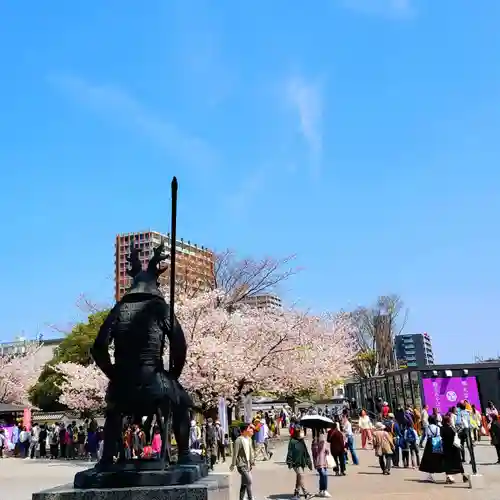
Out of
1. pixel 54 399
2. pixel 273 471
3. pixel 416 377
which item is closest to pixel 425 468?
pixel 273 471

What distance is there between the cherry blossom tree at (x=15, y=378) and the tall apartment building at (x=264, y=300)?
2804 centimetres

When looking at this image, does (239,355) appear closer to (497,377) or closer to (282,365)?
(282,365)

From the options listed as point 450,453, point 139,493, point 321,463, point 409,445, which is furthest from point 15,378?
point 139,493

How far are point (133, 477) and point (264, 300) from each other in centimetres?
2561

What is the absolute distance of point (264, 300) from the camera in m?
31.1

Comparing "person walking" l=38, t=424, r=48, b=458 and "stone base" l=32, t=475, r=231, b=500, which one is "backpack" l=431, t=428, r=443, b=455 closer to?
"stone base" l=32, t=475, r=231, b=500

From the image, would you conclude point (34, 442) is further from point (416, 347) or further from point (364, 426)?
point (416, 347)

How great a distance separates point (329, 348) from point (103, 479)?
26976 millimetres

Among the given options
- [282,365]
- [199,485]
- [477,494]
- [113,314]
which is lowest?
[477,494]

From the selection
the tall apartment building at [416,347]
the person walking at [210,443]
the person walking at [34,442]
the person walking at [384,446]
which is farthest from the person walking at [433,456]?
the tall apartment building at [416,347]

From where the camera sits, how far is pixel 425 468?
1272 centimetres

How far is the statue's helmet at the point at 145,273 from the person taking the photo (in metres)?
6.70

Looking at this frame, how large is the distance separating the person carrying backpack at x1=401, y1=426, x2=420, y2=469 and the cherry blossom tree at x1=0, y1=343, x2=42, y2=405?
132 ft

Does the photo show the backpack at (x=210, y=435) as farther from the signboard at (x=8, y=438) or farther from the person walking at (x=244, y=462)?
the signboard at (x=8, y=438)
